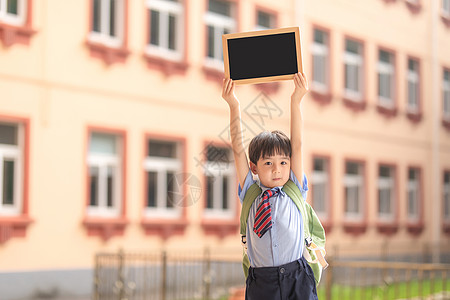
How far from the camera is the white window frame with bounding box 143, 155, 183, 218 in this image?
55.9ft

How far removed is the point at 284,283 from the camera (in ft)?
13.0

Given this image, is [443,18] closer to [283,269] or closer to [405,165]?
[405,165]

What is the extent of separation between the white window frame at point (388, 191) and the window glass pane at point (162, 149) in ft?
29.3

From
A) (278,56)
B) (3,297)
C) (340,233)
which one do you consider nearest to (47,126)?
(3,297)

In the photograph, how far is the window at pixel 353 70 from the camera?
23.6 meters

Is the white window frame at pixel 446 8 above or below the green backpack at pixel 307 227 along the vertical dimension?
above

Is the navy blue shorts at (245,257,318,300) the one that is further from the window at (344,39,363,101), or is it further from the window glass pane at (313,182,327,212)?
the window at (344,39,363,101)

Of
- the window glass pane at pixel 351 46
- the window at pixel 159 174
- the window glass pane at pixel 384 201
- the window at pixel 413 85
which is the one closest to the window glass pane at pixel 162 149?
the window at pixel 159 174

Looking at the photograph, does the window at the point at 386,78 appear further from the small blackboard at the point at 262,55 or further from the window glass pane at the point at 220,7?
the small blackboard at the point at 262,55

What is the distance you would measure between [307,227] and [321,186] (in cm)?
1833

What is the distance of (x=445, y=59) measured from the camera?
28.1 meters

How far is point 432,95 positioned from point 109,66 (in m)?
14.2

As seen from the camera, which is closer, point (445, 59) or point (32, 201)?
point (32, 201)

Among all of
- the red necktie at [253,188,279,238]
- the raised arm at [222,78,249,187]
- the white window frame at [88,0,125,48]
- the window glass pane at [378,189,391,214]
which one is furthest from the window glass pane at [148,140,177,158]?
the red necktie at [253,188,279,238]
